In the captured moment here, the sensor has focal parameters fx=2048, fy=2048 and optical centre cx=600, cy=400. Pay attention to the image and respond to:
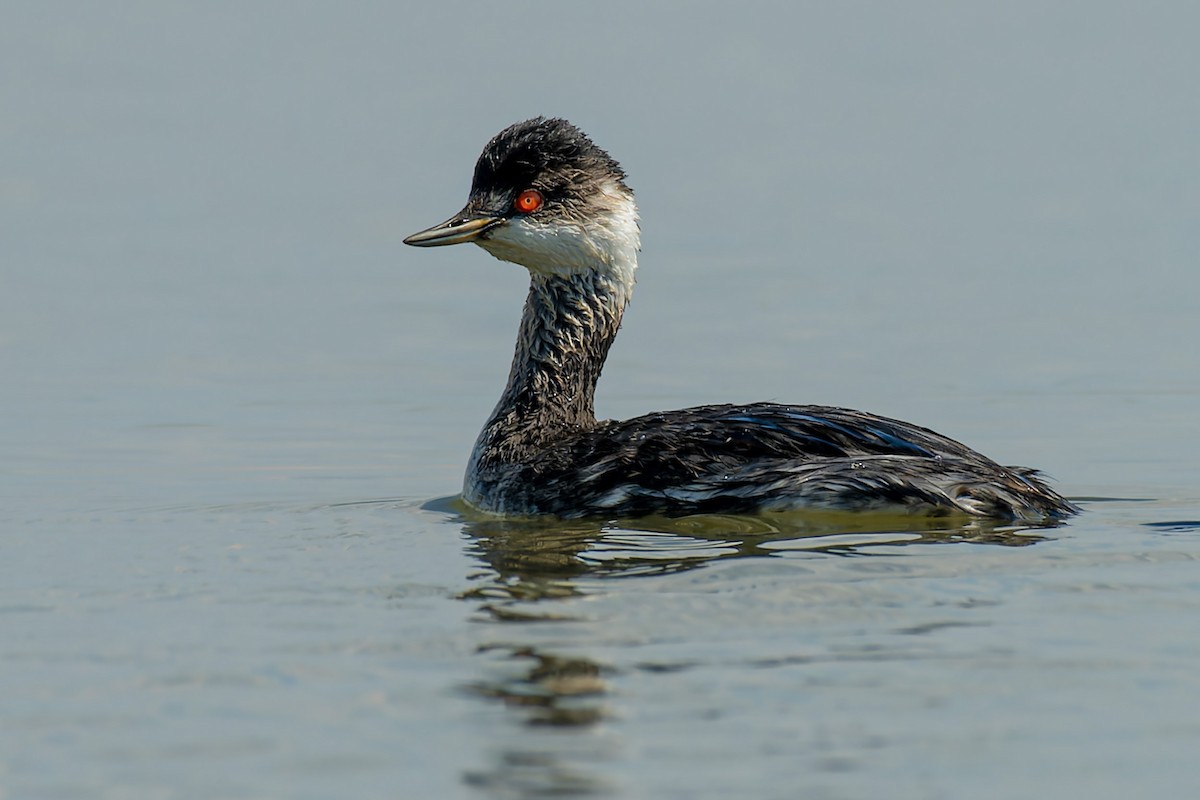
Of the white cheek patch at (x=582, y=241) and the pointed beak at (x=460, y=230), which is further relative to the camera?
the white cheek patch at (x=582, y=241)

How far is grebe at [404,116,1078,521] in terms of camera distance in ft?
29.5

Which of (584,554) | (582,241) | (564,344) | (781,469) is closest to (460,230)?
(582,241)

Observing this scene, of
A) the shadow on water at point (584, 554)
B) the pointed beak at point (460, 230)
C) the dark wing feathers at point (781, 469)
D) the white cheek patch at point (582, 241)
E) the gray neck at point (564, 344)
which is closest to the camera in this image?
the shadow on water at point (584, 554)

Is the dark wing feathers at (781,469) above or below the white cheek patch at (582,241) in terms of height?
below

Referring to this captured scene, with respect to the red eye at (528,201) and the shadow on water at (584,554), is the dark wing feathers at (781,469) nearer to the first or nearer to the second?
the shadow on water at (584,554)

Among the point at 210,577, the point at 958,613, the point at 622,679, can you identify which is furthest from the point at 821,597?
the point at 210,577

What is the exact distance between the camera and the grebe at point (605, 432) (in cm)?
898

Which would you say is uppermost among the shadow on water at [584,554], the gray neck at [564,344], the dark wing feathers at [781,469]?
the gray neck at [564,344]

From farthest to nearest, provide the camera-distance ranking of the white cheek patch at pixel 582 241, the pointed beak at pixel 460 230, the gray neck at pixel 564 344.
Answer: the gray neck at pixel 564 344 → the white cheek patch at pixel 582 241 → the pointed beak at pixel 460 230

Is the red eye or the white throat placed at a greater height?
the red eye

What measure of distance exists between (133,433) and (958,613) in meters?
7.42

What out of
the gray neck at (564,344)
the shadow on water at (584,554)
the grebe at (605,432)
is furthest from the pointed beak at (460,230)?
the shadow on water at (584,554)

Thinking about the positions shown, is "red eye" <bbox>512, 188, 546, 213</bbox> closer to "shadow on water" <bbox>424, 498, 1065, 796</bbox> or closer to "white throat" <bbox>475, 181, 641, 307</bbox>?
"white throat" <bbox>475, 181, 641, 307</bbox>

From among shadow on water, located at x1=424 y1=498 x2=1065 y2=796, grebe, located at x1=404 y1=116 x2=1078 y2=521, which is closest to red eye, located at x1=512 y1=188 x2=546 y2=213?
grebe, located at x1=404 y1=116 x2=1078 y2=521
